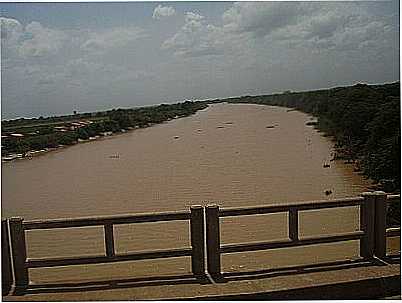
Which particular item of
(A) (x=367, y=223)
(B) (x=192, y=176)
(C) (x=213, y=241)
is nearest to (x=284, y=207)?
(C) (x=213, y=241)

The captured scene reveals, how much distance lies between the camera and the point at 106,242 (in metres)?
2.52

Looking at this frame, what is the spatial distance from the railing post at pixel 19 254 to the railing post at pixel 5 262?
24 millimetres

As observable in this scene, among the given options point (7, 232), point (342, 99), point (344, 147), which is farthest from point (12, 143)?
point (344, 147)

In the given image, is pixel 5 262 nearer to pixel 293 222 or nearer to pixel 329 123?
Result: pixel 293 222

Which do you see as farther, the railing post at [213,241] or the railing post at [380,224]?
the railing post at [380,224]

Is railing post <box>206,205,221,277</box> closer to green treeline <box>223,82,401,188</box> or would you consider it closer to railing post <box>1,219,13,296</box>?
railing post <box>1,219,13,296</box>

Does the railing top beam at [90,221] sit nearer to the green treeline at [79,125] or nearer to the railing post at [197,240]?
the railing post at [197,240]

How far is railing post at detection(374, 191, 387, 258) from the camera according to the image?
2.75 metres

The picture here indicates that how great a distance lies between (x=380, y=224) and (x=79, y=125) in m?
3.65

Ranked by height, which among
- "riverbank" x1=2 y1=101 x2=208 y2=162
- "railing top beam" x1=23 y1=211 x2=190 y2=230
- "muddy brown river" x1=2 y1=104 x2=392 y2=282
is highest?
"riverbank" x1=2 y1=101 x2=208 y2=162

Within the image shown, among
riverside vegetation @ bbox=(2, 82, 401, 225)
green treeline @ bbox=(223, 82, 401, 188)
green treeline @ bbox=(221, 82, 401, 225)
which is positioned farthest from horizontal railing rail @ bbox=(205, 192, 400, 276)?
green treeline @ bbox=(223, 82, 401, 188)

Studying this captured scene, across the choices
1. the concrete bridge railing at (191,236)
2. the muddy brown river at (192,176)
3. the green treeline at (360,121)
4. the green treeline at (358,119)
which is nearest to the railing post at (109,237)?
the concrete bridge railing at (191,236)

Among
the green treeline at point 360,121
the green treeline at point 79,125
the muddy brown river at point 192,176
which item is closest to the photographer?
the green treeline at point 79,125

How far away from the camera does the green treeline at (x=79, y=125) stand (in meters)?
4.21
